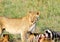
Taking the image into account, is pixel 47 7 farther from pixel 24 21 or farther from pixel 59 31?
pixel 24 21

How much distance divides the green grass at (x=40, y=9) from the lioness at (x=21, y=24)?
105 cm

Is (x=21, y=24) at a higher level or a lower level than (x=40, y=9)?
lower

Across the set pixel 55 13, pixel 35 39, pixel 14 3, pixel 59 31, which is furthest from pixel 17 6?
pixel 35 39

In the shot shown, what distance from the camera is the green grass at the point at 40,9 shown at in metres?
9.11

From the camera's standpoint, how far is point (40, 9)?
10.3m

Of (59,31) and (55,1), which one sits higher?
(55,1)

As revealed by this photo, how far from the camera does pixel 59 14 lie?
387 inches

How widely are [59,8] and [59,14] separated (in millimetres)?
411

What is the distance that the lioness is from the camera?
746cm

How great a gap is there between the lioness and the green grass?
1.05 metres

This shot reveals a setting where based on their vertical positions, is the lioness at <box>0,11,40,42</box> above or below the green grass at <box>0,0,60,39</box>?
below

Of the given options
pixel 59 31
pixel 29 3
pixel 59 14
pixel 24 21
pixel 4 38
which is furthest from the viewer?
pixel 29 3

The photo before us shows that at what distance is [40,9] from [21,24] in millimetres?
2635

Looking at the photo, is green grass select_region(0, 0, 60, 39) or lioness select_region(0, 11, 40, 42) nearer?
lioness select_region(0, 11, 40, 42)
